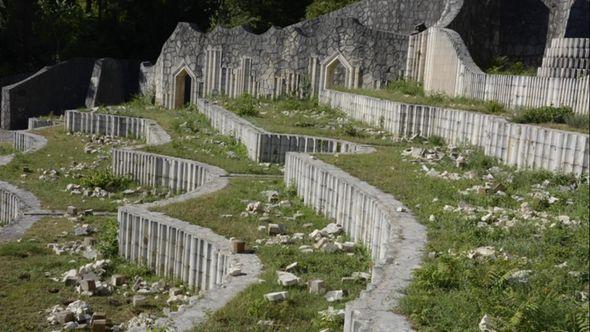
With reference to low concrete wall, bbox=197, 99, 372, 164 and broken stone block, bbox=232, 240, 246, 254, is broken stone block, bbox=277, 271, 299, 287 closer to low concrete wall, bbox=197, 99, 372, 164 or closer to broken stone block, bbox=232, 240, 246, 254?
broken stone block, bbox=232, 240, 246, 254

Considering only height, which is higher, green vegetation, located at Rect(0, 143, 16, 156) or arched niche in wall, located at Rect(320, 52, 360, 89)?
arched niche in wall, located at Rect(320, 52, 360, 89)

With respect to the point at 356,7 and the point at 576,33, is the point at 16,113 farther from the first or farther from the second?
the point at 576,33

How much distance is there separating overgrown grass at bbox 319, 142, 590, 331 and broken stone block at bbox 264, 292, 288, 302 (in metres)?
1.19

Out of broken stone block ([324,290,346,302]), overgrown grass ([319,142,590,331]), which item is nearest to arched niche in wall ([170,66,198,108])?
overgrown grass ([319,142,590,331])

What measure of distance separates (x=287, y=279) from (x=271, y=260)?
2.71 ft

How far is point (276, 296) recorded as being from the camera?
251 inches

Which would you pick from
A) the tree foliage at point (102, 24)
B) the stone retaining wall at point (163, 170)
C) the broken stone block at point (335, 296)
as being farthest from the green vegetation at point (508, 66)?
the broken stone block at point (335, 296)

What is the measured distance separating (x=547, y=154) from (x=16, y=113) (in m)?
22.8

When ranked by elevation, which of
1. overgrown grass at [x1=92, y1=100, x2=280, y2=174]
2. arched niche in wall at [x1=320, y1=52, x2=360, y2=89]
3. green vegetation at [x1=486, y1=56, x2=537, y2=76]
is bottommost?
overgrown grass at [x1=92, y1=100, x2=280, y2=174]

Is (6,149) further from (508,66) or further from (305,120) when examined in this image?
(508,66)

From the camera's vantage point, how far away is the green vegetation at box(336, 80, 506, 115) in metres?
12.9

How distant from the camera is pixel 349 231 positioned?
29.0 ft

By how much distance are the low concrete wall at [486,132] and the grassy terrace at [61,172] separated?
4948 millimetres

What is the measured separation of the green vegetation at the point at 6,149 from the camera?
21.3 m
